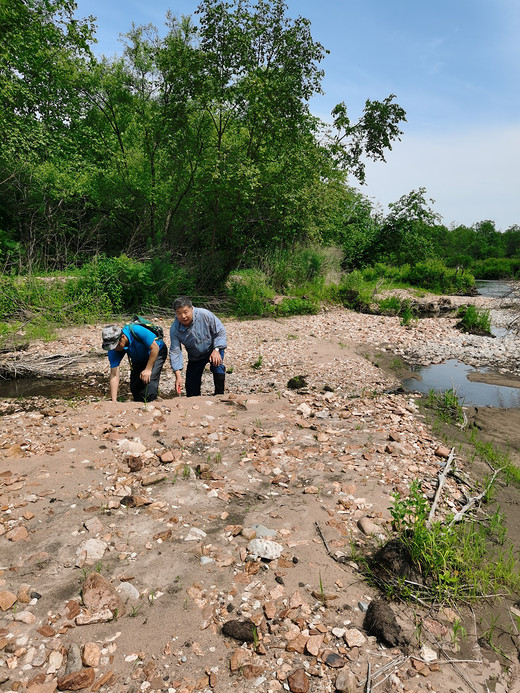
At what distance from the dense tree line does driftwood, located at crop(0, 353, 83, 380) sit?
4072 millimetres

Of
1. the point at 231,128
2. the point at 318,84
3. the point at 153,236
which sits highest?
the point at 318,84

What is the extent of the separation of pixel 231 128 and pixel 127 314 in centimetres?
779

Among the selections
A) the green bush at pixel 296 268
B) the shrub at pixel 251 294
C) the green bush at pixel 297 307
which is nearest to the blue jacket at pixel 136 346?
the shrub at pixel 251 294

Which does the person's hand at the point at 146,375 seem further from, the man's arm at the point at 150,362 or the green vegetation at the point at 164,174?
the green vegetation at the point at 164,174

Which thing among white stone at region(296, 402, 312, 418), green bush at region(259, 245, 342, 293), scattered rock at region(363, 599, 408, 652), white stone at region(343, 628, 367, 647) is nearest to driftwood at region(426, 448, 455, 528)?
scattered rock at region(363, 599, 408, 652)

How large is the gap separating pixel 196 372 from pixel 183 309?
1326 mm

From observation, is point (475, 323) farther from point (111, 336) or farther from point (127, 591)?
point (127, 591)

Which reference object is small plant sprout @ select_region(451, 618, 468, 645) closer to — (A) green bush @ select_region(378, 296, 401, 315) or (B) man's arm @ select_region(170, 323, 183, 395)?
(B) man's arm @ select_region(170, 323, 183, 395)

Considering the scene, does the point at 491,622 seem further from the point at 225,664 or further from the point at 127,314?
the point at 127,314

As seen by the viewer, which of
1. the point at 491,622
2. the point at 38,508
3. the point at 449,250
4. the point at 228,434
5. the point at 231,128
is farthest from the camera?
the point at 449,250

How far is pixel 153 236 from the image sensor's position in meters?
15.9

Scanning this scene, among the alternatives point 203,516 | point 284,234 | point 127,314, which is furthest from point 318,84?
point 203,516

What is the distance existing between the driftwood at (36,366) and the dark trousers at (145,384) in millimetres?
3166

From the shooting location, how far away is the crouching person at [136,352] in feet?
18.1
